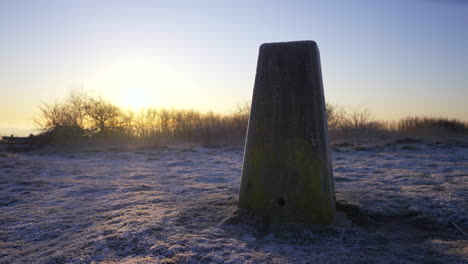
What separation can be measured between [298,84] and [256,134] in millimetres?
689

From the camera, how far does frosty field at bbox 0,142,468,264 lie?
279 centimetres

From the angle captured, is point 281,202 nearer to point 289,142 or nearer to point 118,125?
point 289,142

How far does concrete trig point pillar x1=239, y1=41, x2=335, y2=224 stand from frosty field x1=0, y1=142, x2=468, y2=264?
8.2 inches

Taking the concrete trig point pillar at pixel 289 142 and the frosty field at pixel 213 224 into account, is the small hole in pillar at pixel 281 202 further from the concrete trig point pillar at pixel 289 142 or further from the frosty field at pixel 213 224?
the frosty field at pixel 213 224

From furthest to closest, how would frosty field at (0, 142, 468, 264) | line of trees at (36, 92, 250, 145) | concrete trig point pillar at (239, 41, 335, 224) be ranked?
line of trees at (36, 92, 250, 145), concrete trig point pillar at (239, 41, 335, 224), frosty field at (0, 142, 468, 264)

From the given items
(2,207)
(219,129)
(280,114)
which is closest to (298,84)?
(280,114)

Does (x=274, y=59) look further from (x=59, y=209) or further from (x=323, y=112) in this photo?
(x=59, y=209)

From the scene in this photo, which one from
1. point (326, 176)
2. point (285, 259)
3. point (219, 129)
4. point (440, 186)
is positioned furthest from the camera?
point (219, 129)

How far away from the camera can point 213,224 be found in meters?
3.57

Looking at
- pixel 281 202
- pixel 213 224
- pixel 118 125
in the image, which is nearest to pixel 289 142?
pixel 281 202

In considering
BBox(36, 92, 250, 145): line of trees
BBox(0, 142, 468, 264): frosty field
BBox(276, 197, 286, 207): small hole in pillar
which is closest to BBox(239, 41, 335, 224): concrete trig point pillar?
BBox(276, 197, 286, 207): small hole in pillar

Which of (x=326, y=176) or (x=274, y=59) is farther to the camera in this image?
(x=274, y=59)

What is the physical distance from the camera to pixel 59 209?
4.52 m

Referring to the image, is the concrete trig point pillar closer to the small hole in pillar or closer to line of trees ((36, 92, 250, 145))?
the small hole in pillar
